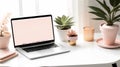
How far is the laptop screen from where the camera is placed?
5.72ft

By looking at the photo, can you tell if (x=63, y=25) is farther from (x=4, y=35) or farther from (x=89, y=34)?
(x=4, y=35)

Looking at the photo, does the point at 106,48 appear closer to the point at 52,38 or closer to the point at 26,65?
the point at 52,38

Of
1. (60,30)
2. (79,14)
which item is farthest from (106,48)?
(79,14)

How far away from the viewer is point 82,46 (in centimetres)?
183

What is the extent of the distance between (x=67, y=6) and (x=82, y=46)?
0.48 meters

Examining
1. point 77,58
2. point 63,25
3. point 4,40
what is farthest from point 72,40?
point 4,40

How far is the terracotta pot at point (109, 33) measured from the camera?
5.78ft

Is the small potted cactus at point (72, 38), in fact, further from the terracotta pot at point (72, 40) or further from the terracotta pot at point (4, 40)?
the terracotta pot at point (4, 40)

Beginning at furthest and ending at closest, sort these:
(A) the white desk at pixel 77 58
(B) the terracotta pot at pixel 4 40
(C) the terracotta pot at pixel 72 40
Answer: (C) the terracotta pot at pixel 72 40 < (B) the terracotta pot at pixel 4 40 < (A) the white desk at pixel 77 58

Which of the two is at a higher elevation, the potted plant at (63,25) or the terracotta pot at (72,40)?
the potted plant at (63,25)

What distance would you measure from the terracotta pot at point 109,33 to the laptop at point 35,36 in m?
0.30

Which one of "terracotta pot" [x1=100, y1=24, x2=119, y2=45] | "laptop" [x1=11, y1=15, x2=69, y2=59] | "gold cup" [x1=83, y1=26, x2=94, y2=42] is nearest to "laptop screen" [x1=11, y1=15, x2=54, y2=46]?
"laptop" [x1=11, y1=15, x2=69, y2=59]

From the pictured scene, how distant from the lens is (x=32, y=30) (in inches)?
70.9

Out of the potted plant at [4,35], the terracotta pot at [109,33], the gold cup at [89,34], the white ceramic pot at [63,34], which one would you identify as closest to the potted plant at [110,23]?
the terracotta pot at [109,33]
